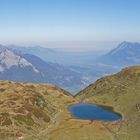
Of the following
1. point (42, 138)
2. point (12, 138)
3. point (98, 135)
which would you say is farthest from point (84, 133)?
point (12, 138)

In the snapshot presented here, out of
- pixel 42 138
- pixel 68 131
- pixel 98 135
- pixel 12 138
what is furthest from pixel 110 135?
pixel 12 138

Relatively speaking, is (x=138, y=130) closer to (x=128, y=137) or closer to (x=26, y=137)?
(x=128, y=137)

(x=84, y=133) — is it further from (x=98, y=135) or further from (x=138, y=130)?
(x=138, y=130)

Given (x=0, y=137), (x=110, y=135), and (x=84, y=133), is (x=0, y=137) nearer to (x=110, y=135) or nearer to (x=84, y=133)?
(x=84, y=133)

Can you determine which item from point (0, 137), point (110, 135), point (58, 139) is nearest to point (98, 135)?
point (110, 135)

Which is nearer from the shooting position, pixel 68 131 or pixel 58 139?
pixel 58 139

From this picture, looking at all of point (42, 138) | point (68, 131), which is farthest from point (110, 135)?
point (42, 138)
